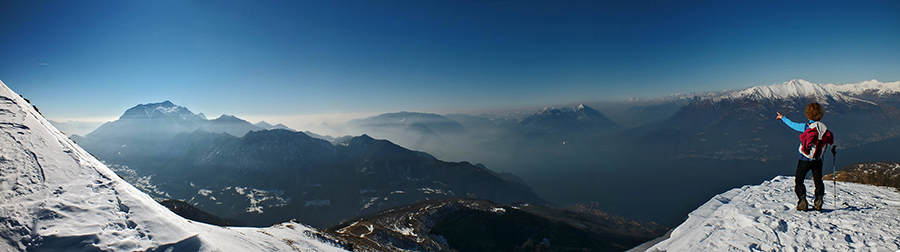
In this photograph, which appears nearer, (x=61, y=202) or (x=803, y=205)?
(x=61, y=202)

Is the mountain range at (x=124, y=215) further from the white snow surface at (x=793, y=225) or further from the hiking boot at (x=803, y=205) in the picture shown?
the hiking boot at (x=803, y=205)

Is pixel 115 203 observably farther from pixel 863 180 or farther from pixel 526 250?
pixel 526 250

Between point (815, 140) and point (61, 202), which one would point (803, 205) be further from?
point (61, 202)

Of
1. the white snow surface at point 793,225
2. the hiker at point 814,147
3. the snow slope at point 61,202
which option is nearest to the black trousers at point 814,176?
the hiker at point 814,147

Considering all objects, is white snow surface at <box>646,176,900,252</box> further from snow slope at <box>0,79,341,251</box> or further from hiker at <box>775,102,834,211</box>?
snow slope at <box>0,79,341,251</box>

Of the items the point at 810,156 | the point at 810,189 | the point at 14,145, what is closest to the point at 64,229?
the point at 14,145

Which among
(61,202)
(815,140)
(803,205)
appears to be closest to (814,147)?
(815,140)
